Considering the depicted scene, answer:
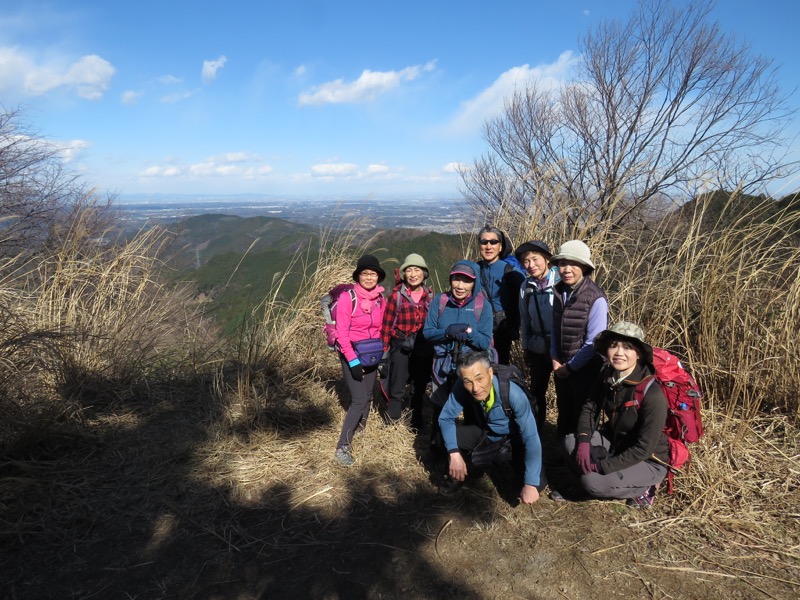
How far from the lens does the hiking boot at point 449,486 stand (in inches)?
103

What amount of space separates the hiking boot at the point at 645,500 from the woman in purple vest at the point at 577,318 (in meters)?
0.50

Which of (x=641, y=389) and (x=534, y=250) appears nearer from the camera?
(x=641, y=389)

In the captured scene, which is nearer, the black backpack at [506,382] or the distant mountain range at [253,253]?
the black backpack at [506,382]

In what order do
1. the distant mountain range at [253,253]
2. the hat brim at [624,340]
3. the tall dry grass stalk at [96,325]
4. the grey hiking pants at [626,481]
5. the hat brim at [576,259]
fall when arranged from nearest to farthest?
the hat brim at [624,340]
the grey hiking pants at [626,481]
the hat brim at [576,259]
the tall dry grass stalk at [96,325]
the distant mountain range at [253,253]

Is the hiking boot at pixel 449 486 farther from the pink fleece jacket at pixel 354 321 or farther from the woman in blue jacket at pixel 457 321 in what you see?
the pink fleece jacket at pixel 354 321

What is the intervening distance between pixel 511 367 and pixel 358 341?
37.8 inches

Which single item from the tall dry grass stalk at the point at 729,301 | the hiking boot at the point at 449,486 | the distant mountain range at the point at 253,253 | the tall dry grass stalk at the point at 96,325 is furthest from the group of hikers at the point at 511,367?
the tall dry grass stalk at the point at 96,325

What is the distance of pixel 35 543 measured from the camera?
2205 mm

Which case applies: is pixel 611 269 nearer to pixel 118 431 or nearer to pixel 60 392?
pixel 118 431

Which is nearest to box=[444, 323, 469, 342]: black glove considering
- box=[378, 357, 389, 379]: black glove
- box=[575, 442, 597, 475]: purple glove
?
box=[378, 357, 389, 379]: black glove

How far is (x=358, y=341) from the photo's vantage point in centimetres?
296

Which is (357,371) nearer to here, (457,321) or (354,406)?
(354,406)

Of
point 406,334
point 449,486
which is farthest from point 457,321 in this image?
point 449,486

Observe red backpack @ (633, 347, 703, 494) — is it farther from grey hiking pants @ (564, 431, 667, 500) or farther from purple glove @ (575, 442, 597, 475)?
purple glove @ (575, 442, 597, 475)
